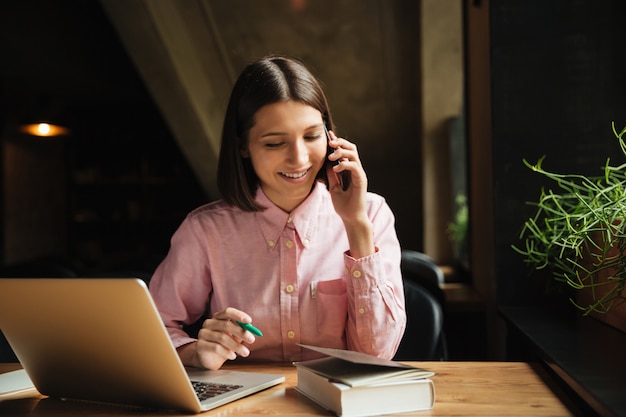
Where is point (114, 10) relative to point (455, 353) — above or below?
above

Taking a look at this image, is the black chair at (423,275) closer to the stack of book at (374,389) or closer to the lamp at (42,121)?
the stack of book at (374,389)

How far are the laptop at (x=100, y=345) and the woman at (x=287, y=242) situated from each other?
11.6 inches

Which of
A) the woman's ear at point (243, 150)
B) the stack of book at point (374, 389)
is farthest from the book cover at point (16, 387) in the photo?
the woman's ear at point (243, 150)

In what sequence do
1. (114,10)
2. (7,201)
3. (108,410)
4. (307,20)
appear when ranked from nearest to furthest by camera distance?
(108,410) → (114,10) → (307,20) → (7,201)

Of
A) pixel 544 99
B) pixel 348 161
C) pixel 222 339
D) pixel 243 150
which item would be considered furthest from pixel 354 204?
pixel 544 99

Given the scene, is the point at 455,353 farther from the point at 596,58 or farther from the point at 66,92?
the point at 66,92

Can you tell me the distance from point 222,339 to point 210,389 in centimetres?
11

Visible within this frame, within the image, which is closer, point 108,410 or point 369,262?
point 108,410

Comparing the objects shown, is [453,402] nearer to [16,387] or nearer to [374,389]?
[374,389]

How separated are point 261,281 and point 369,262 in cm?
29

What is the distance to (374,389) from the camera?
110 centimetres

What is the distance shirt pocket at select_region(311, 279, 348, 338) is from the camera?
1.63 m

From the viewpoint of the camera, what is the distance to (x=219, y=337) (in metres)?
1.33

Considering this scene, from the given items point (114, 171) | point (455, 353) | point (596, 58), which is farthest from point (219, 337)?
point (114, 171)
